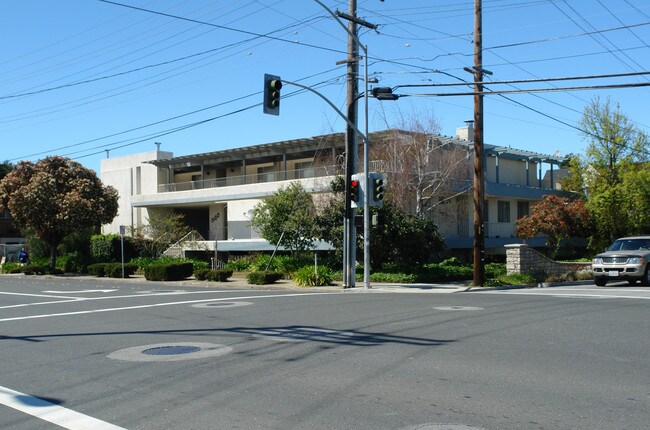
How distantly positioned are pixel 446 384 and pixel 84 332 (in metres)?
8.04

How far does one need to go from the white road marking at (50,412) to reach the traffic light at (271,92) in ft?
41.9

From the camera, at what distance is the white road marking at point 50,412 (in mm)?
6379

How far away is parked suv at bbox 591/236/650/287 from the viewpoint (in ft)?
79.0

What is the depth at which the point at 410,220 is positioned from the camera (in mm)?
28938

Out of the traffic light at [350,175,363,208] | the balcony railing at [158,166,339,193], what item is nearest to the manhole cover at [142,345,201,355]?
the traffic light at [350,175,363,208]

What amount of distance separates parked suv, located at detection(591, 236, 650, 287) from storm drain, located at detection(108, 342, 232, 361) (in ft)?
60.2

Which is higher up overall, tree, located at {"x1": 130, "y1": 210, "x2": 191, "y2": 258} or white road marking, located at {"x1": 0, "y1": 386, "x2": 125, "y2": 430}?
tree, located at {"x1": 130, "y1": 210, "x2": 191, "y2": 258}

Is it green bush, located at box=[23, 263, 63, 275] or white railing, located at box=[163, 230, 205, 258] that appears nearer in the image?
green bush, located at box=[23, 263, 63, 275]

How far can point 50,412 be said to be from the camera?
6.95m

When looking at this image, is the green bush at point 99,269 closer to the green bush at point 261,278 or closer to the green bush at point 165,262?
the green bush at point 165,262

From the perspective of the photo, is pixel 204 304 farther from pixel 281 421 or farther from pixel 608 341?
pixel 281 421

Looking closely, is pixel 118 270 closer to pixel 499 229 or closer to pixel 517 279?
pixel 517 279

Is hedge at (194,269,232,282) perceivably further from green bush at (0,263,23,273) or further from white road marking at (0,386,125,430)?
white road marking at (0,386,125,430)

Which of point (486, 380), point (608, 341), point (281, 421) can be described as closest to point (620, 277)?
point (608, 341)
